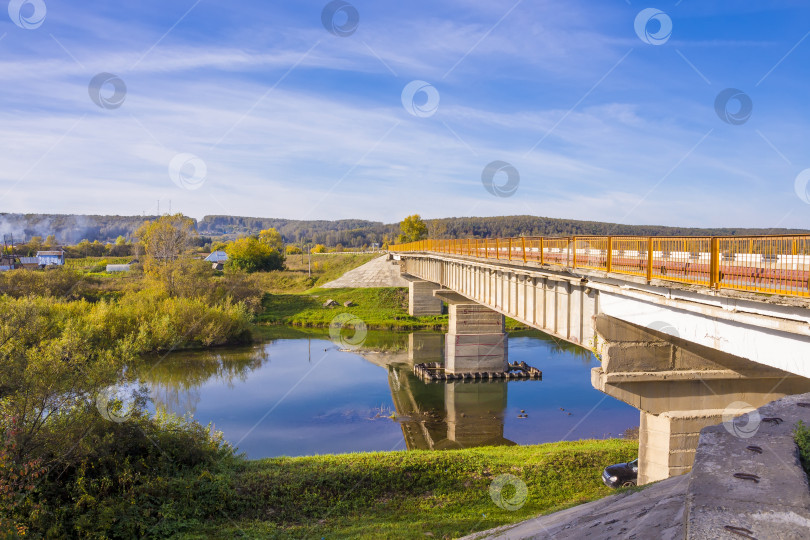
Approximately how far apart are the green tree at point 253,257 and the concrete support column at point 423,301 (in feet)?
137

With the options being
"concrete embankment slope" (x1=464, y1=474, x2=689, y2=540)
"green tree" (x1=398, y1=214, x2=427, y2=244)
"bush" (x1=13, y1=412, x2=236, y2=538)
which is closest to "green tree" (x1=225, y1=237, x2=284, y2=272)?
"green tree" (x1=398, y1=214, x2=427, y2=244)

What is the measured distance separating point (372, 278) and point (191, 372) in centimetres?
4032

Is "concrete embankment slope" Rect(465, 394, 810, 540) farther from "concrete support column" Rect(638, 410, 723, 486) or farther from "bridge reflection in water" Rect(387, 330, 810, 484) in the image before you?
"concrete support column" Rect(638, 410, 723, 486)

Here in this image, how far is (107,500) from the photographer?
42.8 feet

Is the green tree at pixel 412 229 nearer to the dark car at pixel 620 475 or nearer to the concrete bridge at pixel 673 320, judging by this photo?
the concrete bridge at pixel 673 320

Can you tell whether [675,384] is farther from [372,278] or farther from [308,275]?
[308,275]

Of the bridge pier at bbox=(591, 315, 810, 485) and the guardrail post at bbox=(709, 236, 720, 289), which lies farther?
the bridge pier at bbox=(591, 315, 810, 485)

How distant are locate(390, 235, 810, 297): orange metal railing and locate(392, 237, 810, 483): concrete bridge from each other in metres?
0.02

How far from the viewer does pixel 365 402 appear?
29375mm

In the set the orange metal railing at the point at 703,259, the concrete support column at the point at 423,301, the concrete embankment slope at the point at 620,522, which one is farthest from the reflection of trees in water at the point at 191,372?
the concrete embankment slope at the point at 620,522

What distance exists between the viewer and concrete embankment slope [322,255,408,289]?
72.6 metres

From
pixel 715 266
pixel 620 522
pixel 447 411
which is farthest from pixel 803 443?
pixel 447 411

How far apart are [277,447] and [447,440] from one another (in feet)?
22.1

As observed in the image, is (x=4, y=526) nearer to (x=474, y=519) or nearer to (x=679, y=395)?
(x=474, y=519)
